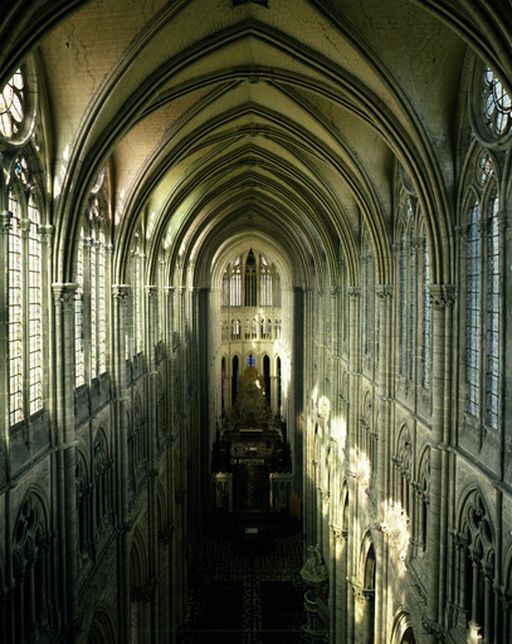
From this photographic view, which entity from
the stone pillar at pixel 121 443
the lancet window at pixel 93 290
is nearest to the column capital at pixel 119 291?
the stone pillar at pixel 121 443

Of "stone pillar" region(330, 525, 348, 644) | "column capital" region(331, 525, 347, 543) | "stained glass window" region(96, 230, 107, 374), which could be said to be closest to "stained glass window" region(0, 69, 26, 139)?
"stained glass window" region(96, 230, 107, 374)

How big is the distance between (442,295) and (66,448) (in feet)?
30.1

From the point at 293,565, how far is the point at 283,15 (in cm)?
3291

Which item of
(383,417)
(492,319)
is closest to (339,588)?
(383,417)

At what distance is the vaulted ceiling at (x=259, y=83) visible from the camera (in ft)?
43.4

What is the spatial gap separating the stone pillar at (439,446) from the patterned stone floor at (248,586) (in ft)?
51.2

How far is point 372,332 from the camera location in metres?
22.4

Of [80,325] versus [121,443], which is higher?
[80,325]

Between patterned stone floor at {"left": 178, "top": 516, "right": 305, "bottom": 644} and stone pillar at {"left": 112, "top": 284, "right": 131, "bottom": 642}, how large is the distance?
29.6 ft

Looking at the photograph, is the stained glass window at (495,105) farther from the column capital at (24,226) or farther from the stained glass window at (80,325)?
the stained glass window at (80,325)

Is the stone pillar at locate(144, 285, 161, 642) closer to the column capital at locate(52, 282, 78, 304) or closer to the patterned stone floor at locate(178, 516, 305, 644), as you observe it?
the patterned stone floor at locate(178, 516, 305, 644)

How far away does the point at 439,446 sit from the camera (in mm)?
14352

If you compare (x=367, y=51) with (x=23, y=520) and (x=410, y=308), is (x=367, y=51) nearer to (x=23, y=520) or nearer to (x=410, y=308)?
(x=410, y=308)

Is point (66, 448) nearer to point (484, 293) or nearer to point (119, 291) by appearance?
point (119, 291)
